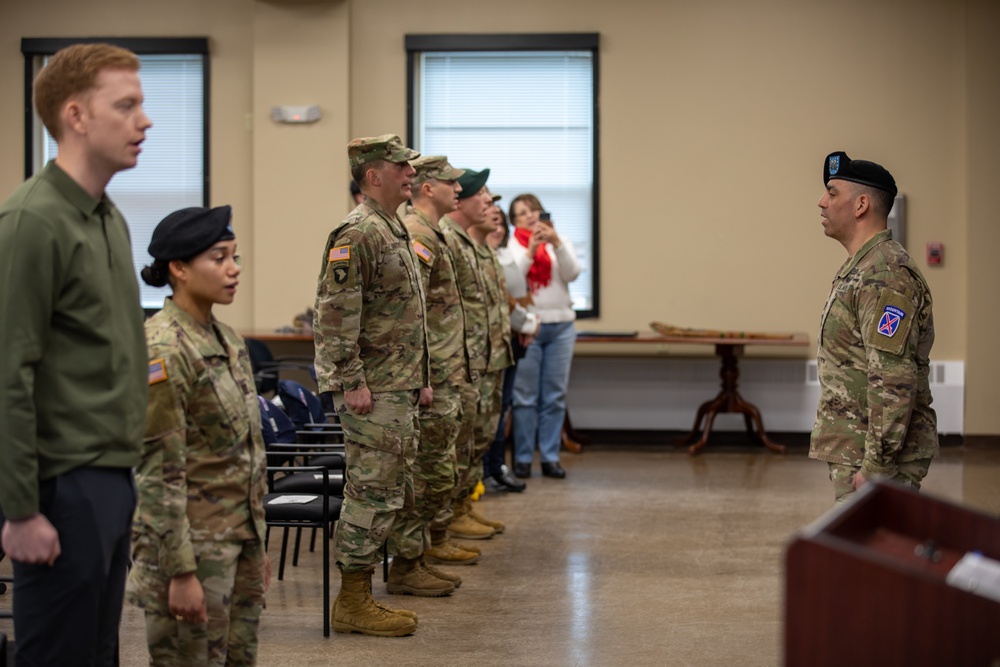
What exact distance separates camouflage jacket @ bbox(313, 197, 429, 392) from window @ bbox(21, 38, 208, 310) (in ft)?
17.2

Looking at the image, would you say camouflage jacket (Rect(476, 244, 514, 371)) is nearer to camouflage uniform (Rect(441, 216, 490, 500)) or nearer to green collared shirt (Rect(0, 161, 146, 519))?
camouflage uniform (Rect(441, 216, 490, 500))

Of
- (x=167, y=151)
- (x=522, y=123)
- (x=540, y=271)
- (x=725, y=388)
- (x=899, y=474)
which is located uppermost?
(x=522, y=123)

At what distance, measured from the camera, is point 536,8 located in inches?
335

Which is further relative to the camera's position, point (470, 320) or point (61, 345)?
point (470, 320)

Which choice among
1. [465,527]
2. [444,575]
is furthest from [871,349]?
[465,527]

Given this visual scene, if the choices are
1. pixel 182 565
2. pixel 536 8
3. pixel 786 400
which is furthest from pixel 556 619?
pixel 536 8

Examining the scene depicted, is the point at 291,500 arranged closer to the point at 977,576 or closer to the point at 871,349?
the point at 871,349

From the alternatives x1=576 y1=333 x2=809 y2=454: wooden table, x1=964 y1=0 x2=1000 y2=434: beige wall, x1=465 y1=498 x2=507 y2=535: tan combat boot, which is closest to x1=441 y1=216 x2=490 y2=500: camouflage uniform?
x1=465 y1=498 x2=507 y2=535: tan combat boot

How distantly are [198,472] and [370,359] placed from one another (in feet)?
4.83

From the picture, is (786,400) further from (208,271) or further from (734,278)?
(208,271)

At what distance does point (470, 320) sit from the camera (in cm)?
493

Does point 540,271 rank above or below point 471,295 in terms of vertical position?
above

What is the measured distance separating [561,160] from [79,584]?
6.98 meters

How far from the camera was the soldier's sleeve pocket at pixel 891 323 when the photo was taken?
3002mm
